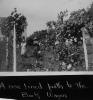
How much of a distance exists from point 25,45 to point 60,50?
Answer: 0.67ft

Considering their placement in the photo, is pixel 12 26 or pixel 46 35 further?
pixel 12 26

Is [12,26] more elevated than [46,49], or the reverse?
[12,26]

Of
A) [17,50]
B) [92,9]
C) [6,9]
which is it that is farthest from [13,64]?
[92,9]

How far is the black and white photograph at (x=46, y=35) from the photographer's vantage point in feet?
3.31

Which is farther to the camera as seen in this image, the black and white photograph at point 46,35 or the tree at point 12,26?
the tree at point 12,26

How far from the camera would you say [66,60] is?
3.40 ft

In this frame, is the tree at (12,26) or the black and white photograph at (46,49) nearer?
the black and white photograph at (46,49)

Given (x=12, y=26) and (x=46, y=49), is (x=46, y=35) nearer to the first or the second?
(x=46, y=49)

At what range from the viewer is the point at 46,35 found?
3.60 ft

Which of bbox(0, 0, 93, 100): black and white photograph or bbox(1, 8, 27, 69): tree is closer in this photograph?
bbox(0, 0, 93, 100): black and white photograph

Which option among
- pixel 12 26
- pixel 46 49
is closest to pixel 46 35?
pixel 46 49

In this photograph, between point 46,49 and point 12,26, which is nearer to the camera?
point 46,49

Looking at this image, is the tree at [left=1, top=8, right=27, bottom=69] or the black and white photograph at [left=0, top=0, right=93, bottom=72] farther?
the tree at [left=1, top=8, right=27, bottom=69]

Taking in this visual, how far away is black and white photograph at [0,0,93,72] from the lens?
3.31ft
